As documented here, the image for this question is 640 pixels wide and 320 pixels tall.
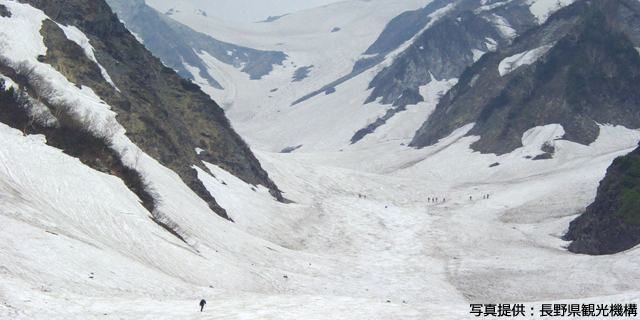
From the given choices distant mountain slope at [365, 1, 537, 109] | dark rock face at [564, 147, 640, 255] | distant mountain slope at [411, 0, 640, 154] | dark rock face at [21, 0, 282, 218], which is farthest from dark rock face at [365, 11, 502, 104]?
dark rock face at [564, 147, 640, 255]

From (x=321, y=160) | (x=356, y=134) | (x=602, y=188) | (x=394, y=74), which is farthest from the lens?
(x=394, y=74)

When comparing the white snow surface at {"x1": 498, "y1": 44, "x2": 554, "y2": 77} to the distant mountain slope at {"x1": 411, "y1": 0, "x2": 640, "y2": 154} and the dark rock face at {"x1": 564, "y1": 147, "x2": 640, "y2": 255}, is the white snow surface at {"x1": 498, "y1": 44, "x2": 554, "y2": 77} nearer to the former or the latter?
the distant mountain slope at {"x1": 411, "y1": 0, "x2": 640, "y2": 154}

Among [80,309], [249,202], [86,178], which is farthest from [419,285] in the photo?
[80,309]

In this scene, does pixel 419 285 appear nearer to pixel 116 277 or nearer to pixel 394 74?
pixel 116 277

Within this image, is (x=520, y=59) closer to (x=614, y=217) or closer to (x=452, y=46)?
(x=452, y=46)

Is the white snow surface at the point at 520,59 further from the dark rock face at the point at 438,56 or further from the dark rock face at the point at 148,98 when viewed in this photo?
the dark rock face at the point at 148,98

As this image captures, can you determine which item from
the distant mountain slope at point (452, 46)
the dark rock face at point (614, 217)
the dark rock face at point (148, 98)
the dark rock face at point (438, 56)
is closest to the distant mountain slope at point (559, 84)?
the dark rock face at point (438, 56)
